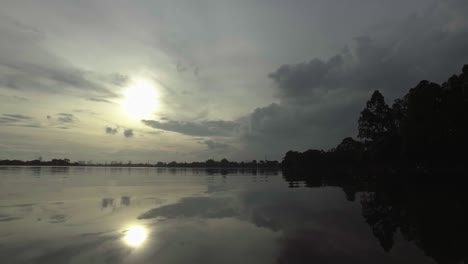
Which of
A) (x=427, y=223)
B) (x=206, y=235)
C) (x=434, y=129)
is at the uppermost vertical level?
(x=434, y=129)

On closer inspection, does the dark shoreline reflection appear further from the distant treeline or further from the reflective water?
the distant treeline

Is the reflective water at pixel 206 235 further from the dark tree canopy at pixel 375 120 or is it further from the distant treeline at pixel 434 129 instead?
the dark tree canopy at pixel 375 120

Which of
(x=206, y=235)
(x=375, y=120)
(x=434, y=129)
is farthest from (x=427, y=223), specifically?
(x=375, y=120)

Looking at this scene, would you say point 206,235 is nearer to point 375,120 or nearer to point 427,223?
point 427,223

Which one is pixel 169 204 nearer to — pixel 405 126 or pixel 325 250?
pixel 325 250

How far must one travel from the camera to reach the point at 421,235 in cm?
1736

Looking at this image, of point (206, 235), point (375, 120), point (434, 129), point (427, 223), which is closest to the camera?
point (206, 235)

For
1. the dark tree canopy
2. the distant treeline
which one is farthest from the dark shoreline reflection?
the dark tree canopy

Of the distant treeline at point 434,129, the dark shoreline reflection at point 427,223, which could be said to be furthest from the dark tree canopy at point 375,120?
the dark shoreline reflection at point 427,223

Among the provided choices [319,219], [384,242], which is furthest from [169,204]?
[384,242]

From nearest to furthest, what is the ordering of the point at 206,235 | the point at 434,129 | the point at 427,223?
the point at 206,235
the point at 427,223
the point at 434,129

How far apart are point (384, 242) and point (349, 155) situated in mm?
118107

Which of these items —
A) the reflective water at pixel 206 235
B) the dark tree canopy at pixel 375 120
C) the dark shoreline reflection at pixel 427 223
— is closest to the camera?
the reflective water at pixel 206 235

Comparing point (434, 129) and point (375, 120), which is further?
point (375, 120)
